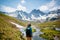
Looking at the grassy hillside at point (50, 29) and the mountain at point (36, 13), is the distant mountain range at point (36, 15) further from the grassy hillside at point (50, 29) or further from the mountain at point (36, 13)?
the grassy hillside at point (50, 29)

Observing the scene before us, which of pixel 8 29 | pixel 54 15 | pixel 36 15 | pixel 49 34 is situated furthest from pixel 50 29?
pixel 8 29

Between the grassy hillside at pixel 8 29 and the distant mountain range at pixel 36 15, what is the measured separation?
127 mm

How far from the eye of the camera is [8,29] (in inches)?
131

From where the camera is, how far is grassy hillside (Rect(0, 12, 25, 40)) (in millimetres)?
3277

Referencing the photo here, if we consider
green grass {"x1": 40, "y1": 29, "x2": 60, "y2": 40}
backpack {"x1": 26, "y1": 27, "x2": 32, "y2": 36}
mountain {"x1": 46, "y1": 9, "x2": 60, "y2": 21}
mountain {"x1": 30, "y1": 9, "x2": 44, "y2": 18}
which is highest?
mountain {"x1": 30, "y1": 9, "x2": 44, "y2": 18}

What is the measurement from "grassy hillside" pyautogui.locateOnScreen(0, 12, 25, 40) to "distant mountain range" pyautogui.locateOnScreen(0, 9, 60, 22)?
13cm

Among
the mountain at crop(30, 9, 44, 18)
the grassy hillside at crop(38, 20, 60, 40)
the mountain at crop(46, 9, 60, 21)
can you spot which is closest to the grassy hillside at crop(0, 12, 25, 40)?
the mountain at crop(30, 9, 44, 18)

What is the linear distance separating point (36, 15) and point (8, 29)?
0.73 metres

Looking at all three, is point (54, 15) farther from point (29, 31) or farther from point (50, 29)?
point (29, 31)

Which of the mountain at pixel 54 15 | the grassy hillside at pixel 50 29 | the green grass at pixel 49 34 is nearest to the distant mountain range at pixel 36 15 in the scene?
the mountain at pixel 54 15

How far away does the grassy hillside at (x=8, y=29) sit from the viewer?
3.28 metres

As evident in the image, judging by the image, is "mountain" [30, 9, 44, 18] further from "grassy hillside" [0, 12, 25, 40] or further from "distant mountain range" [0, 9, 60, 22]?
"grassy hillside" [0, 12, 25, 40]

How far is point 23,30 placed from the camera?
10.8ft

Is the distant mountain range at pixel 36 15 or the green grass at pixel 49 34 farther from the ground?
the distant mountain range at pixel 36 15
